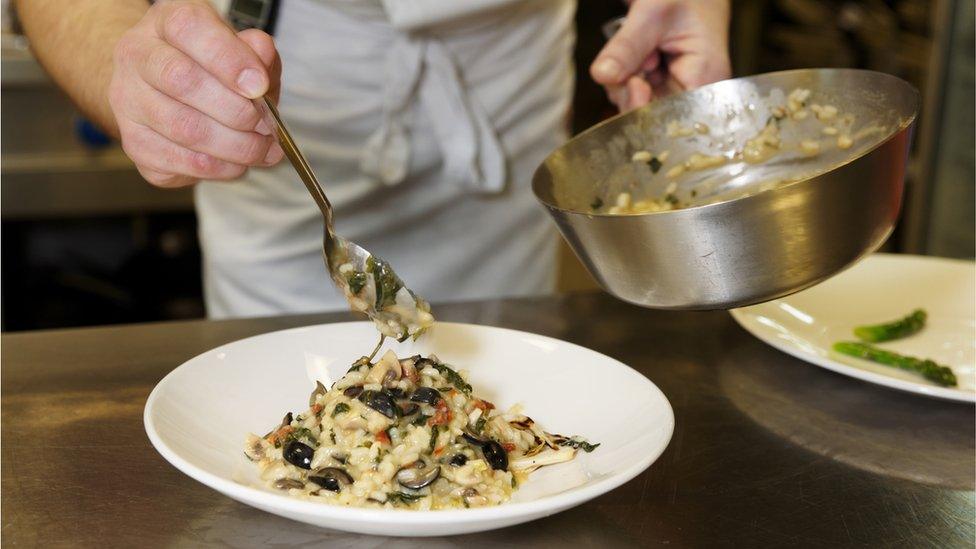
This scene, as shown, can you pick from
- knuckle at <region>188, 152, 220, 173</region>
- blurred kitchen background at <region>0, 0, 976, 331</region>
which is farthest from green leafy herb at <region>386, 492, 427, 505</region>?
blurred kitchen background at <region>0, 0, 976, 331</region>

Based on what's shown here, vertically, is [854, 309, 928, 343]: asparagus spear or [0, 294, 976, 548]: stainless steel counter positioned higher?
[0, 294, 976, 548]: stainless steel counter

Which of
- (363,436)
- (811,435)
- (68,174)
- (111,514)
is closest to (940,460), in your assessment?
(811,435)

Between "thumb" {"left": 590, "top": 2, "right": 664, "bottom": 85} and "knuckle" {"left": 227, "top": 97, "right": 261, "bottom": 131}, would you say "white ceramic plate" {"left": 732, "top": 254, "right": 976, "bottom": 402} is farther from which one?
"knuckle" {"left": 227, "top": 97, "right": 261, "bottom": 131}

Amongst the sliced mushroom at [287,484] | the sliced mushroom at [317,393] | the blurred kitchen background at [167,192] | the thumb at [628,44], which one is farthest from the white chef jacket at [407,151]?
the blurred kitchen background at [167,192]

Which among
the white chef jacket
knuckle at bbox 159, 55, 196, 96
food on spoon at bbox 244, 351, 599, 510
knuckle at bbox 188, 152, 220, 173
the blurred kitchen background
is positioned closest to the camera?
food on spoon at bbox 244, 351, 599, 510

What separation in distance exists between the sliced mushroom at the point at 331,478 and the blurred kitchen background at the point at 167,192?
1968 mm

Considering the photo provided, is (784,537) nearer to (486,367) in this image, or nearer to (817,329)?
(486,367)

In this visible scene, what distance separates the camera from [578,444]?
38.6 inches

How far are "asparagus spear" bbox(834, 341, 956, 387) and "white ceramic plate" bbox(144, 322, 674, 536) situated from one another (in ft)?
1.29

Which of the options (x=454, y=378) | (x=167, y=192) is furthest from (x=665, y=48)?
(x=167, y=192)

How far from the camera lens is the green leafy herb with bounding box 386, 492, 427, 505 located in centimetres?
87

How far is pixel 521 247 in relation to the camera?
6.16 feet

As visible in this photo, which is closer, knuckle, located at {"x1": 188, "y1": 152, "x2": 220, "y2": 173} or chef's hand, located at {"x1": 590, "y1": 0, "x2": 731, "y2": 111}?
knuckle, located at {"x1": 188, "y1": 152, "x2": 220, "y2": 173}

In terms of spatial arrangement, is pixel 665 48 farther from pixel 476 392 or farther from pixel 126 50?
pixel 126 50
